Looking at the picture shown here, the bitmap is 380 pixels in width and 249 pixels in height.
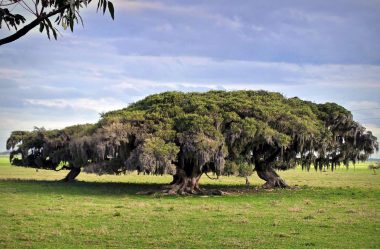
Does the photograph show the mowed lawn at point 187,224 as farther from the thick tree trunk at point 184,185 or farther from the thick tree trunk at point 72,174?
the thick tree trunk at point 72,174

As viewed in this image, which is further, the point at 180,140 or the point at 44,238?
the point at 180,140

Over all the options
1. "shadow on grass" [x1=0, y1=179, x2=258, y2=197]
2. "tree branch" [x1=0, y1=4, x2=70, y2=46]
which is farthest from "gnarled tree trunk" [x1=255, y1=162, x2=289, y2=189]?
"tree branch" [x1=0, y1=4, x2=70, y2=46]

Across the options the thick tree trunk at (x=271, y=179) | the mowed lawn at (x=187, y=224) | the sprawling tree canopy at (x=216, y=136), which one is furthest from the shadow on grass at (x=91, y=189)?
the mowed lawn at (x=187, y=224)

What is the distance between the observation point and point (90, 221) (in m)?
19.1

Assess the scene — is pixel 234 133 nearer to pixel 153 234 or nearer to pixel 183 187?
pixel 183 187

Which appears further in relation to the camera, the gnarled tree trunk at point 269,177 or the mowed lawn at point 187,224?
the gnarled tree trunk at point 269,177

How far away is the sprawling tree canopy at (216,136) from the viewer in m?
31.2

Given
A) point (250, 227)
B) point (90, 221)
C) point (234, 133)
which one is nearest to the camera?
point (250, 227)

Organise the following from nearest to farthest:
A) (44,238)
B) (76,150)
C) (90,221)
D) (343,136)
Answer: (44,238), (90,221), (76,150), (343,136)

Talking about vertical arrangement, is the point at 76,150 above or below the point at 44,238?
above

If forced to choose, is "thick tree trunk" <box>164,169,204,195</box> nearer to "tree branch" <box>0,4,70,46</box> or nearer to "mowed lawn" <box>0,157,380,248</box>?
"mowed lawn" <box>0,157,380,248</box>

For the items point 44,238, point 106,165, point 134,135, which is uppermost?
point 134,135

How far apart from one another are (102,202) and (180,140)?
682 cm

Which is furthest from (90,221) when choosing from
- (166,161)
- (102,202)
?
(166,161)
